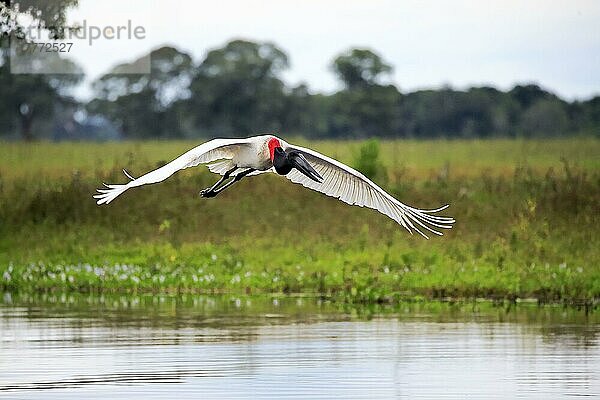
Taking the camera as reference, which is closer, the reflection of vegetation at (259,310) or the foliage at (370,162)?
the reflection of vegetation at (259,310)

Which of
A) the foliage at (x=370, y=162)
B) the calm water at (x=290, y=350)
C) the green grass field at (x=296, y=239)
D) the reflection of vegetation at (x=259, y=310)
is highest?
the foliage at (x=370, y=162)

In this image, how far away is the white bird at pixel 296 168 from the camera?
41.9ft

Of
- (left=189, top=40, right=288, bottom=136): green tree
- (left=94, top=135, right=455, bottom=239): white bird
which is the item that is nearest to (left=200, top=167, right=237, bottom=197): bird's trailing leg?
(left=94, top=135, right=455, bottom=239): white bird

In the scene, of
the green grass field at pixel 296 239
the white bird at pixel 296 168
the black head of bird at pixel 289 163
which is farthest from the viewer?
the green grass field at pixel 296 239

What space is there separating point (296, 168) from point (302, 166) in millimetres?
58

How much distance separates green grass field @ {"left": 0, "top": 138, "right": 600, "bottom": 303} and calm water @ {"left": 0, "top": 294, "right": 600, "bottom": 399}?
0.93 meters

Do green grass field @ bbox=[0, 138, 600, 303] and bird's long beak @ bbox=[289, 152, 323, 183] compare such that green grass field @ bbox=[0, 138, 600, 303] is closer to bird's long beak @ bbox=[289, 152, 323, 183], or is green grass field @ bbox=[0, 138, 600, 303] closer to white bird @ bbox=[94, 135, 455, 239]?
white bird @ bbox=[94, 135, 455, 239]

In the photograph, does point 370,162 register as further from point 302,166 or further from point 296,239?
point 302,166

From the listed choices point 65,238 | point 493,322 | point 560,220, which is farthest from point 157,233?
point 493,322

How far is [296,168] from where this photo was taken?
1305 centimetres

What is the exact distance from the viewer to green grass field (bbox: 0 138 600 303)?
19156 millimetres

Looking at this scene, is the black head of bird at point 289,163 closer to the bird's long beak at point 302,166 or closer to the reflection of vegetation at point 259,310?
the bird's long beak at point 302,166

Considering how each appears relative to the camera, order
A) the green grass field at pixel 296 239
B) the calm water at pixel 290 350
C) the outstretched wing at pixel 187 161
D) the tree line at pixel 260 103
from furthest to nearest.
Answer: the tree line at pixel 260 103, the green grass field at pixel 296 239, the calm water at pixel 290 350, the outstretched wing at pixel 187 161

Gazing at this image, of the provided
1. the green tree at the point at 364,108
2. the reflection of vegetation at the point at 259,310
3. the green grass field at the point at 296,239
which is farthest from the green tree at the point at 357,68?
the reflection of vegetation at the point at 259,310
